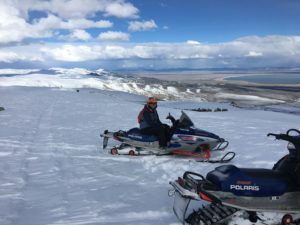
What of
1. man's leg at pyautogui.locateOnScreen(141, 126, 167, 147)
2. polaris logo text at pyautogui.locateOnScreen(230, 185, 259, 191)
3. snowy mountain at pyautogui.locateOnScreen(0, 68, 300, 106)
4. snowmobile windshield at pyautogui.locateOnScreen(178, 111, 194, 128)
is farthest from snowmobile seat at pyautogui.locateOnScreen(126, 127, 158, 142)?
snowy mountain at pyautogui.locateOnScreen(0, 68, 300, 106)

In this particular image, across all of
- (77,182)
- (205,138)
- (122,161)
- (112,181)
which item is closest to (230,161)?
(205,138)

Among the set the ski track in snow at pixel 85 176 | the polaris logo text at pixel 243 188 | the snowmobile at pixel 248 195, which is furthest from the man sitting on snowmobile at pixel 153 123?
the polaris logo text at pixel 243 188

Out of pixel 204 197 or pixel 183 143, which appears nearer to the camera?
pixel 204 197

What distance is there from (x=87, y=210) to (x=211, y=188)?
6.95ft

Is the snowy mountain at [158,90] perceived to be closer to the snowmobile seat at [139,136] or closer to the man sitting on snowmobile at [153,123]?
the snowmobile seat at [139,136]

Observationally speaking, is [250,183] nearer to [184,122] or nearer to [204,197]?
[204,197]

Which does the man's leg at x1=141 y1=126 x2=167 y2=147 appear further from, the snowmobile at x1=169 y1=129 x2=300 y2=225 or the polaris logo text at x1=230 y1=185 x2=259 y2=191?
the polaris logo text at x1=230 y1=185 x2=259 y2=191

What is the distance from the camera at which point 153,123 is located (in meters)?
9.12

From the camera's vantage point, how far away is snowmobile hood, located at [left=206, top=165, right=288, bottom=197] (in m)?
4.50

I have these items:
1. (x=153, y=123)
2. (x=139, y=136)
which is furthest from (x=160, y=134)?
(x=139, y=136)

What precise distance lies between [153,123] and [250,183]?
480 centimetres

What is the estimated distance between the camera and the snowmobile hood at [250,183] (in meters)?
4.50

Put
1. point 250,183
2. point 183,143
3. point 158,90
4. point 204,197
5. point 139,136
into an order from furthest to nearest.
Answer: point 158,90 → point 139,136 → point 183,143 → point 250,183 → point 204,197

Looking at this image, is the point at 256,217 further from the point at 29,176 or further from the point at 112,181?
the point at 29,176
